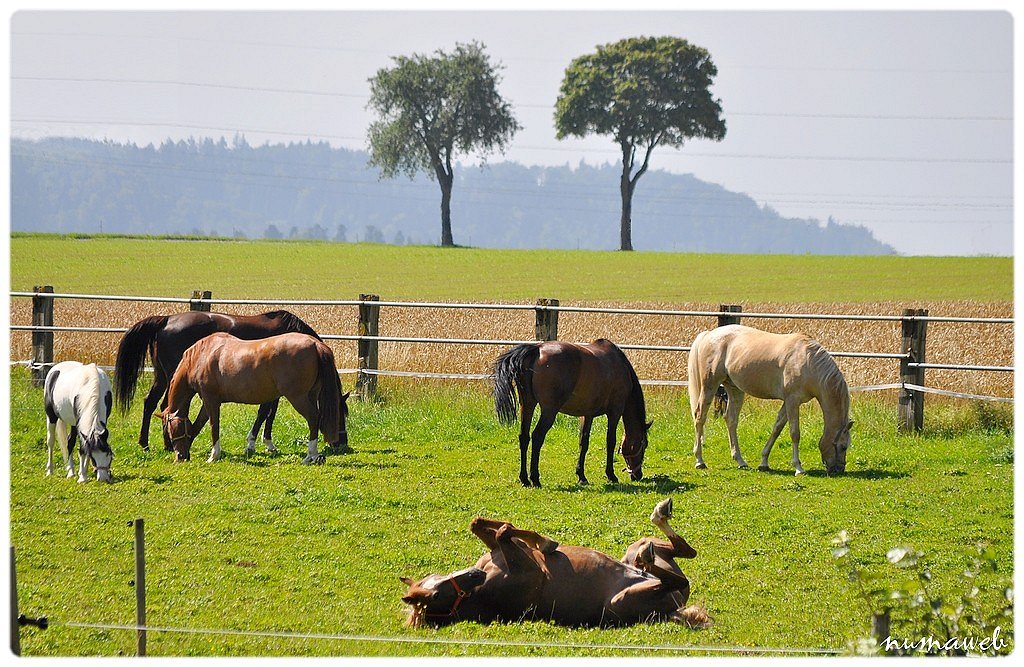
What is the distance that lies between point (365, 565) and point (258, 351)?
3.30m

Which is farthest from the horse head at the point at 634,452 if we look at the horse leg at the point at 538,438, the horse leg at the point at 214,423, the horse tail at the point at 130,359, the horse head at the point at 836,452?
the horse tail at the point at 130,359

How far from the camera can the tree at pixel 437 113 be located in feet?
118

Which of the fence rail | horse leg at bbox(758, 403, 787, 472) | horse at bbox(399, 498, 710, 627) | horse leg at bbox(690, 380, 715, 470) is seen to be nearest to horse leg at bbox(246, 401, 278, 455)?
the fence rail

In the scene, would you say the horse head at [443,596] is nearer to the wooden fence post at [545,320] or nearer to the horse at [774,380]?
the horse at [774,380]

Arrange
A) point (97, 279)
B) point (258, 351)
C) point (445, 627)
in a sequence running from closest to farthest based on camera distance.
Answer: point (445, 627), point (258, 351), point (97, 279)

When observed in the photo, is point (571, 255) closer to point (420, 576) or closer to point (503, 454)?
point (503, 454)

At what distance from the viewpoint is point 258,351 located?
858cm

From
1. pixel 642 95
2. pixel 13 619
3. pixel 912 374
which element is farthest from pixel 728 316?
pixel 642 95

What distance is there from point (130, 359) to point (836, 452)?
5.97m

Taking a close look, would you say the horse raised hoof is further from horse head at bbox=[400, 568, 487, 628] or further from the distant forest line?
the distant forest line

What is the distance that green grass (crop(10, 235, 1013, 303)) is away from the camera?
28.4m

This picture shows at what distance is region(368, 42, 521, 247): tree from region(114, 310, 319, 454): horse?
26.9 metres

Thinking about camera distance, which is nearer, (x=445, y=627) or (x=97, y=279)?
(x=445, y=627)

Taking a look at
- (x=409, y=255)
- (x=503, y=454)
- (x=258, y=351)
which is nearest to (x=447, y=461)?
(x=503, y=454)
